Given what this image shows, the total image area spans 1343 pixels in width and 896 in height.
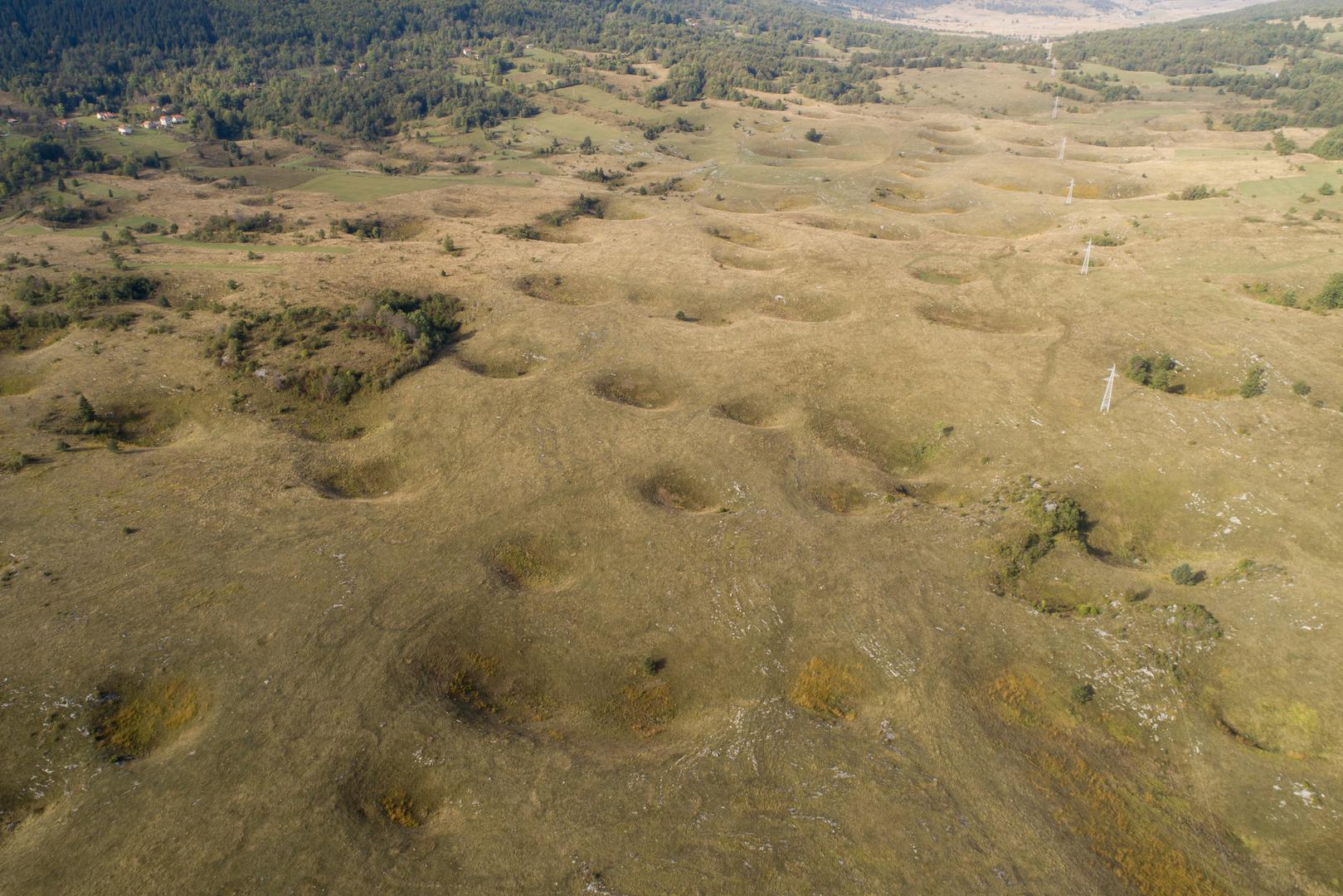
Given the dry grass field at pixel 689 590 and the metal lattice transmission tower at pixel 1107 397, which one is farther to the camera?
the metal lattice transmission tower at pixel 1107 397

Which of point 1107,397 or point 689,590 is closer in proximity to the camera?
point 689,590

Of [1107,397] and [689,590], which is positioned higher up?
[1107,397]

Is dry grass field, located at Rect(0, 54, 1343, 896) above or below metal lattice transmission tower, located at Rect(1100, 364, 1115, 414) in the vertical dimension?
below

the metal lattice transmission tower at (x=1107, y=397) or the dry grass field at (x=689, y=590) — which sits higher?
the metal lattice transmission tower at (x=1107, y=397)

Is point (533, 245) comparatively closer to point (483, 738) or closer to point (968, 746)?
point (483, 738)

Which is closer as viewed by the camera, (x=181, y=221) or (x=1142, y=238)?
(x=1142, y=238)

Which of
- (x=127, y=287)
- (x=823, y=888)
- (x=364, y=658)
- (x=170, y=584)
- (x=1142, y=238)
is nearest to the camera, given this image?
(x=823, y=888)

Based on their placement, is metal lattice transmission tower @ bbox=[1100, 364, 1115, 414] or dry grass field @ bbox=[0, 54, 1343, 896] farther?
metal lattice transmission tower @ bbox=[1100, 364, 1115, 414]

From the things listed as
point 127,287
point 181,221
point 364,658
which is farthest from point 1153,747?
point 181,221
